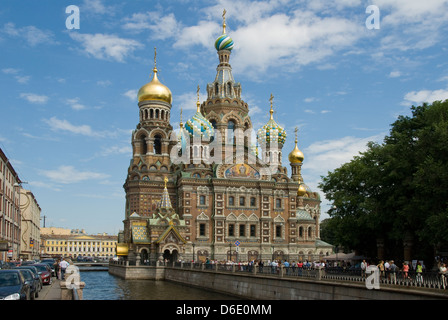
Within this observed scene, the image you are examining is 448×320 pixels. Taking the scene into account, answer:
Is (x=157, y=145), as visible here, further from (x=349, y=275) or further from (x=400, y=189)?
(x=349, y=275)

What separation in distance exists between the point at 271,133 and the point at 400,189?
124 ft

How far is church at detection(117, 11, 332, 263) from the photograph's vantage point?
57.0m

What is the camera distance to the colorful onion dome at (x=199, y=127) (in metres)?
62.5

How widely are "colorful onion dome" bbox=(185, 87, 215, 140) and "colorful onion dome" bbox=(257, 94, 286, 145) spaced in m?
8.44

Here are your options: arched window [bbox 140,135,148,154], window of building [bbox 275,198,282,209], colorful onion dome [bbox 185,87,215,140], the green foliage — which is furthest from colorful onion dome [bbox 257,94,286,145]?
the green foliage

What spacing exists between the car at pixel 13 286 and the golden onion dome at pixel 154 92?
4864 centimetres

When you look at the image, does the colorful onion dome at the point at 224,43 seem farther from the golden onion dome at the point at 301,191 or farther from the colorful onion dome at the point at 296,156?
the golden onion dome at the point at 301,191

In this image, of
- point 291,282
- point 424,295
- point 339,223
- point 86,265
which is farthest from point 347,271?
point 86,265

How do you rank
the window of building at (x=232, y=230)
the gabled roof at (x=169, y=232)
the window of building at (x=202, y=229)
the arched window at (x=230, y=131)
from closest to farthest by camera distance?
the gabled roof at (x=169, y=232), the window of building at (x=202, y=229), the window of building at (x=232, y=230), the arched window at (x=230, y=131)

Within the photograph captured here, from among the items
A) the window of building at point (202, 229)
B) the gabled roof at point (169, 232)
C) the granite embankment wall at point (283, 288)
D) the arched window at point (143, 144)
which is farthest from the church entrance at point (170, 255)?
the arched window at point (143, 144)

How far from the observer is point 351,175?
42.6 metres

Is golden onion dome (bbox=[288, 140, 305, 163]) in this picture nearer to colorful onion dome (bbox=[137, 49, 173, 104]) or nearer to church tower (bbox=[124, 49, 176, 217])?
church tower (bbox=[124, 49, 176, 217])

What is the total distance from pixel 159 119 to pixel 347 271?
1700 inches

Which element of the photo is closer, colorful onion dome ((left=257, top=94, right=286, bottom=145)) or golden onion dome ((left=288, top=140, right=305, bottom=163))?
colorful onion dome ((left=257, top=94, right=286, bottom=145))
